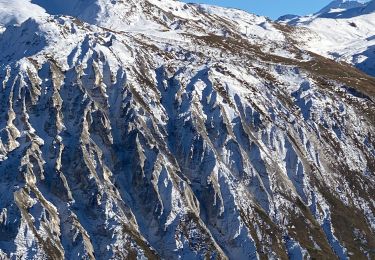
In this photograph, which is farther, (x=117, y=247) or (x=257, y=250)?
(x=257, y=250)

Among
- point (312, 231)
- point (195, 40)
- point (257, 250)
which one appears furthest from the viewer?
point (195, 40)

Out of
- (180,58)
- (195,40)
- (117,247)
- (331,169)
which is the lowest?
(117,247)

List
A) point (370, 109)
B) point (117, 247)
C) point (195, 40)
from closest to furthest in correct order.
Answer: point (117, 247)
point (370, 109)
point (195, 40)

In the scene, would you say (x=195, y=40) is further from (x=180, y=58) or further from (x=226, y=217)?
(x=226, y=217)

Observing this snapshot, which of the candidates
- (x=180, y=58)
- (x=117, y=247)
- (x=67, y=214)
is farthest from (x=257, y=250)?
(x=180, y=58)

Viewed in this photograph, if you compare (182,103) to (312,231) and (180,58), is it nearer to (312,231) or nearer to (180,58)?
(180,58)

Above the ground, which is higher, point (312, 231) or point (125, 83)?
point (125, 83)

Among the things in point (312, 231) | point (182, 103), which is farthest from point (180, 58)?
point (312, 231)
